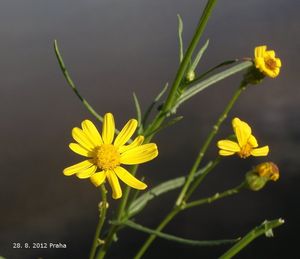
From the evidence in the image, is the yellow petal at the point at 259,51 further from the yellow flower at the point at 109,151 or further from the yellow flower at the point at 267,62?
the yellow flower at the point at 109,151

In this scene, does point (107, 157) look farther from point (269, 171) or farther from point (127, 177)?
point (269, 171)

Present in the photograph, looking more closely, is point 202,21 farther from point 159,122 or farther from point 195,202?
point 195,202

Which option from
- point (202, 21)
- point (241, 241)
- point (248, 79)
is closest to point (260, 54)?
point (248, 79)

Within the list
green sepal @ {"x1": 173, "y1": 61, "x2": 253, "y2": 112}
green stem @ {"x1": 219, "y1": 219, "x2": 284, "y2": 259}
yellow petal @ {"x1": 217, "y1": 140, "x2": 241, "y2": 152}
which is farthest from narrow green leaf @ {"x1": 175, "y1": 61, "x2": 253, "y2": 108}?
green stem @ {"x1": 219, "y1": 219, "x2": 284, "y2": 259}

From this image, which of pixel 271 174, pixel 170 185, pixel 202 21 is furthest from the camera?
pixel 170 185

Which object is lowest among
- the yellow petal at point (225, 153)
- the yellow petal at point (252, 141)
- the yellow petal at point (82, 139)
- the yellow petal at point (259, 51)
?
the yellow petal at point (225, 153)

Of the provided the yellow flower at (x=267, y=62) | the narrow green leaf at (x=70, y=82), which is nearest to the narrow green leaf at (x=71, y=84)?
the narrow green leaf at (x=70, y=82)

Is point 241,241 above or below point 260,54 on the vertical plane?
below

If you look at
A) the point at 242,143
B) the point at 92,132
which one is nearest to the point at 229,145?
the point at 242,143
